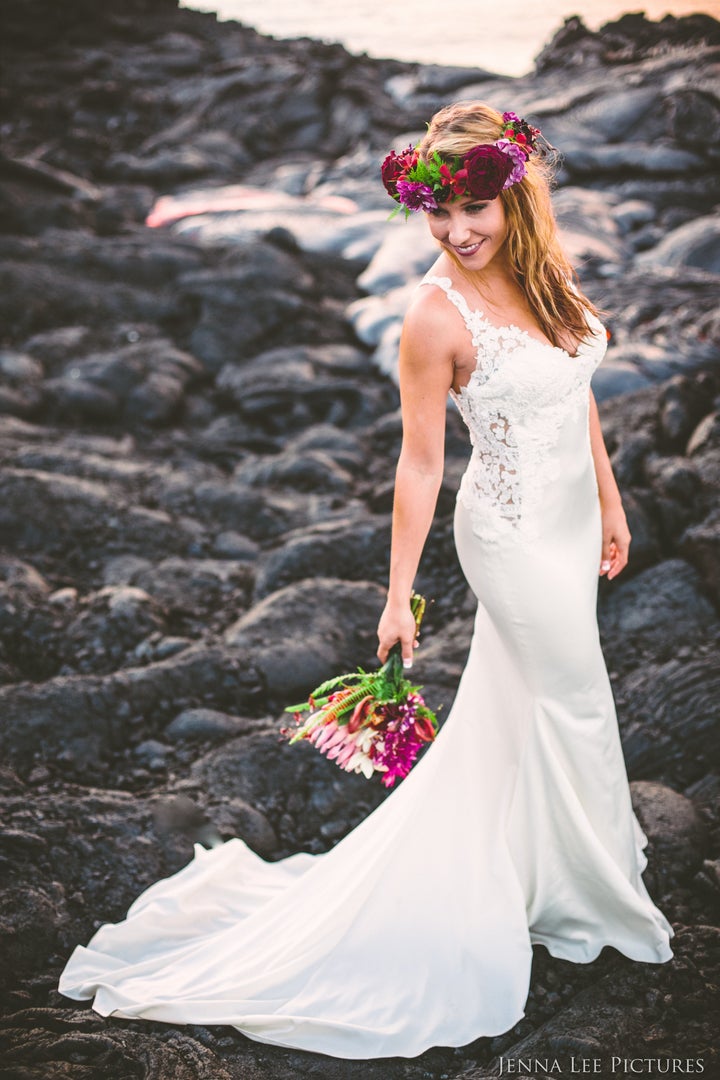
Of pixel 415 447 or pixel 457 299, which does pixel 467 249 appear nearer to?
pixel 457 299

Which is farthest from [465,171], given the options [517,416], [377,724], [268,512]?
[268,512]

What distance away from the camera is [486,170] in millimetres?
1979

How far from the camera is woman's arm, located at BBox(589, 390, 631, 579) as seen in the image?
2.54 meters

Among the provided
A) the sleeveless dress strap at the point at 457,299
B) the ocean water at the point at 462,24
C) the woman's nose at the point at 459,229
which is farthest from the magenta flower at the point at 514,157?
the ocean water at the point at 462,24

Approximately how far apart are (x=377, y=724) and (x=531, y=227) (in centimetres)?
123

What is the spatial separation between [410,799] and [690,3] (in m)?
10.3

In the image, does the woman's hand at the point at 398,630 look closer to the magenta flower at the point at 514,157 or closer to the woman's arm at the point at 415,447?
the woman's arm at the point at 415,447

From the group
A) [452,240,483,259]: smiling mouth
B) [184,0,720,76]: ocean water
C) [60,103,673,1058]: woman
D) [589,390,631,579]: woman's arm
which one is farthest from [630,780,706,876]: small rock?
[184,0,720,76]: ocean water

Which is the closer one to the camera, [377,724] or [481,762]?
[377,724]

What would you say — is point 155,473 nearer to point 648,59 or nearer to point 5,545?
point 5,545

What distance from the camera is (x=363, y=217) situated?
8.88 metres

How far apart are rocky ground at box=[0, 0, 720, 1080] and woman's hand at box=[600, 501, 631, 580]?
83cm

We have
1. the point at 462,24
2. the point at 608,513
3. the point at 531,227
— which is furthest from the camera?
the point at 462,24

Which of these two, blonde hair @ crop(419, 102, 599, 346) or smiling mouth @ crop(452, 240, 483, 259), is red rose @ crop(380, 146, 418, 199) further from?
smiling mouth @ crop(452, 240, 483, 259)
